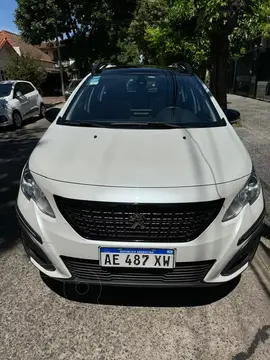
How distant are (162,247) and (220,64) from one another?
7.28 m

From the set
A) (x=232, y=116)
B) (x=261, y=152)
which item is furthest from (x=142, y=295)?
(x=261, y=152)

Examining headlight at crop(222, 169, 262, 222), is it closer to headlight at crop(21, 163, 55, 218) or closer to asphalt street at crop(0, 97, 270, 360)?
asphalt street at crop(0, 97, 270, 360)

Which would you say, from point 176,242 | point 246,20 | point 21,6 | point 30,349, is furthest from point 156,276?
point 21,6

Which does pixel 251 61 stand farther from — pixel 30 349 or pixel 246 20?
pixel 30 349

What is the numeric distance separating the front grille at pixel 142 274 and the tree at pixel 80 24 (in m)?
27.4

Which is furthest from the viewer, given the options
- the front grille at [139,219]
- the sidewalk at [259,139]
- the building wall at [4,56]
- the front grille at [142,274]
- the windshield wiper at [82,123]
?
the building wall at [4,56]

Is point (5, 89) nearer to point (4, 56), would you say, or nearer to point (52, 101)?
point (52, 101)

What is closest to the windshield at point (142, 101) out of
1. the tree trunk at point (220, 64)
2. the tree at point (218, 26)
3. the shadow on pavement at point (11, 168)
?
the shadow on pavement at point (11, 168)

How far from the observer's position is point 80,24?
96.5 ft

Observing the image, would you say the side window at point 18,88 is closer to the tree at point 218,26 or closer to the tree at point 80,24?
the tree at point 218,26

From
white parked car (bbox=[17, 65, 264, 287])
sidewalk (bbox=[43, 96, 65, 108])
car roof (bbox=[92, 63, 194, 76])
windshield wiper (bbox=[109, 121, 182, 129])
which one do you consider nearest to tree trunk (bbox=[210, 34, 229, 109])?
car roof (bbox=[92, 63, 194, 76])

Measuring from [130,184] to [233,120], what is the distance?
194cm

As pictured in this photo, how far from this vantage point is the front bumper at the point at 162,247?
222 centimetres

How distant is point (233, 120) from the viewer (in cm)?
372
